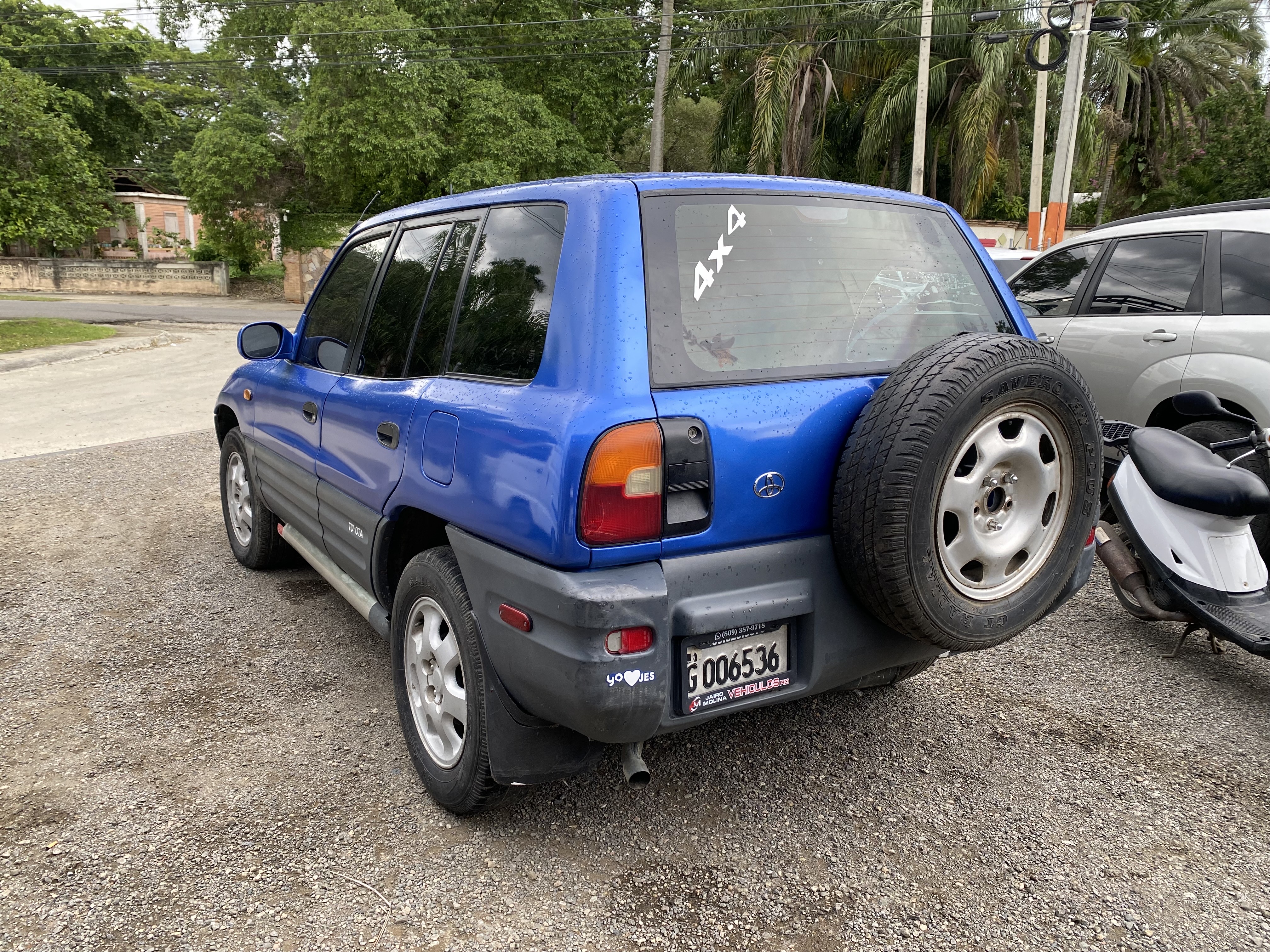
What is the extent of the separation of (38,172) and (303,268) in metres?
12.4

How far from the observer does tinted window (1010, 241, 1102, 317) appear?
18.8 ft

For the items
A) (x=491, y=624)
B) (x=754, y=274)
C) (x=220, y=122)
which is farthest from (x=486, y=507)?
(x=220, y=122)

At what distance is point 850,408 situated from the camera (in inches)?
97.0

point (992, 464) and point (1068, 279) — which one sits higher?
point (1068, 279)

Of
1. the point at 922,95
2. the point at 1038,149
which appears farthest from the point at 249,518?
the point at 1038,149

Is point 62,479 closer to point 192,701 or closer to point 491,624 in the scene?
point 192,701

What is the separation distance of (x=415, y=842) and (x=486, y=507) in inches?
40.1

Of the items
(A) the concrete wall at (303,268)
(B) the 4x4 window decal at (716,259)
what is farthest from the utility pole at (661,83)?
(B) the 4x4 window decal at (716,259)

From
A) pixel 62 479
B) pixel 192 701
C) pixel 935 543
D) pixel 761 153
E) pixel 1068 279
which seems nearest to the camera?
pixel 935 543

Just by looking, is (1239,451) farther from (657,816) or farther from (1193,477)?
(657,816)

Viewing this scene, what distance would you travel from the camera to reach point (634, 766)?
2.35 meters

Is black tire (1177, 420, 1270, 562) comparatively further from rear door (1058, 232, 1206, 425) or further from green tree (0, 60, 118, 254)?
green tree (0, 60, 118, 254)

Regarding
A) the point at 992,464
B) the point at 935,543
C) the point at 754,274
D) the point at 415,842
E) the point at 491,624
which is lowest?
the point at 415,842

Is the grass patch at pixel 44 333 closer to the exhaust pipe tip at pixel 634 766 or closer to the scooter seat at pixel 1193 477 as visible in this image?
the exhaust pipe tip at pixel 634 766
